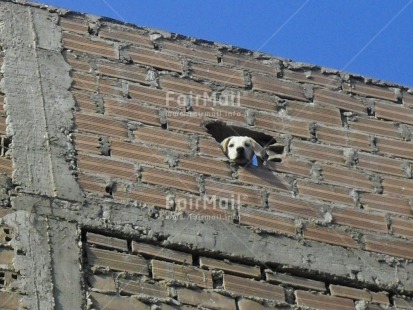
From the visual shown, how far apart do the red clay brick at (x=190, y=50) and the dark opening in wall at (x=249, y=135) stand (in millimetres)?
442

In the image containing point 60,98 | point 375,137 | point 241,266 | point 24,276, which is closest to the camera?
point 24,276

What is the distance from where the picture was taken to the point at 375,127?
7.92 metres

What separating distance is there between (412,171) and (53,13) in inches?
74.6

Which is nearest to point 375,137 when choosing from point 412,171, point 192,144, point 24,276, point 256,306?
point 412,171

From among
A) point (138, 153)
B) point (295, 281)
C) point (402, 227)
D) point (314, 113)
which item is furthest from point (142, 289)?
point (314, 113)

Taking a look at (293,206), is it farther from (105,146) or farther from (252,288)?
(105,146)

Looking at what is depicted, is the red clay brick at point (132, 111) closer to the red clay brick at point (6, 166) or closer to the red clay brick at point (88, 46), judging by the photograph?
→ the red clay brick at point (88, 46)

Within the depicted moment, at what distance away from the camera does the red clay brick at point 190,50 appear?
25.7ft

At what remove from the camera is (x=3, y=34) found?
7551mm

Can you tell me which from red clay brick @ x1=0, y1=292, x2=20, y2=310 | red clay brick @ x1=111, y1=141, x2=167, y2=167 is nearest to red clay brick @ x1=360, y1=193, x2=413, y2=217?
red clay brick @ x1=111, y1=141, x2=167, y2=167

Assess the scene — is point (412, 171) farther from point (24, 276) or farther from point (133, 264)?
point (24, 276)

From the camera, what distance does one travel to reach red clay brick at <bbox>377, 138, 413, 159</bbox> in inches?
307

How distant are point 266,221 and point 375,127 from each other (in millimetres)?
1063

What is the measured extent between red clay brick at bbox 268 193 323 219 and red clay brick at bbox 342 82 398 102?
3.16ft
